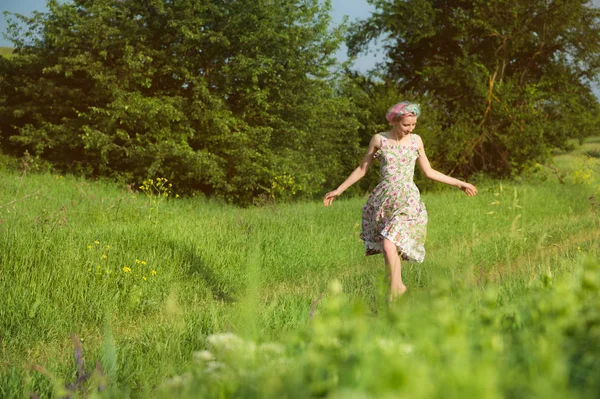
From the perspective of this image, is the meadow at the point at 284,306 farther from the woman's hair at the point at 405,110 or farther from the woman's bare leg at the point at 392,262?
the woman's hair at the point at 405,110

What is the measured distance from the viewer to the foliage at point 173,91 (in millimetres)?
17047

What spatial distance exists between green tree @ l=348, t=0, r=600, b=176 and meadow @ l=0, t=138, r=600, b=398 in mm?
7025

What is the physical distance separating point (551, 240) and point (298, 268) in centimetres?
471

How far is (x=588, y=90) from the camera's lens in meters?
23.3

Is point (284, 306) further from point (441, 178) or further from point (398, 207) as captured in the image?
point (441, 178)

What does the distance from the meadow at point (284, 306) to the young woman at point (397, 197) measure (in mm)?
450

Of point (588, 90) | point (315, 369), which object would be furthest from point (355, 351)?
point (588, 90)

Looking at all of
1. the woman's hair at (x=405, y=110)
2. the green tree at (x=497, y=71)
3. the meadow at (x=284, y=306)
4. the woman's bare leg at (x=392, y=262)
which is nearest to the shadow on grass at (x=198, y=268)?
the meadow at (x=284, y=306)

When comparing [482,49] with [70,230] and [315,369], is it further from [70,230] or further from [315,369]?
[315,369]

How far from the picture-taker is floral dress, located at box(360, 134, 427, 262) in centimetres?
583

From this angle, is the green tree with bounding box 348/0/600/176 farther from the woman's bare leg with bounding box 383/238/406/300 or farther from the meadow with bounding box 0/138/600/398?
the woman's bare leg with bounding box 383/238/406/300

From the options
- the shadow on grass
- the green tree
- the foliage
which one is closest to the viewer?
the shadow on grass

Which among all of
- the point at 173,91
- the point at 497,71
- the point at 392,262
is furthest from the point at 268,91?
the point at 392,262

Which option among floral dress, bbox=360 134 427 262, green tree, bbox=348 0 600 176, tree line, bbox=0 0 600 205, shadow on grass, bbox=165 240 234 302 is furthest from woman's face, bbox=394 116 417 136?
green tree, bbox=348 0 600 176
